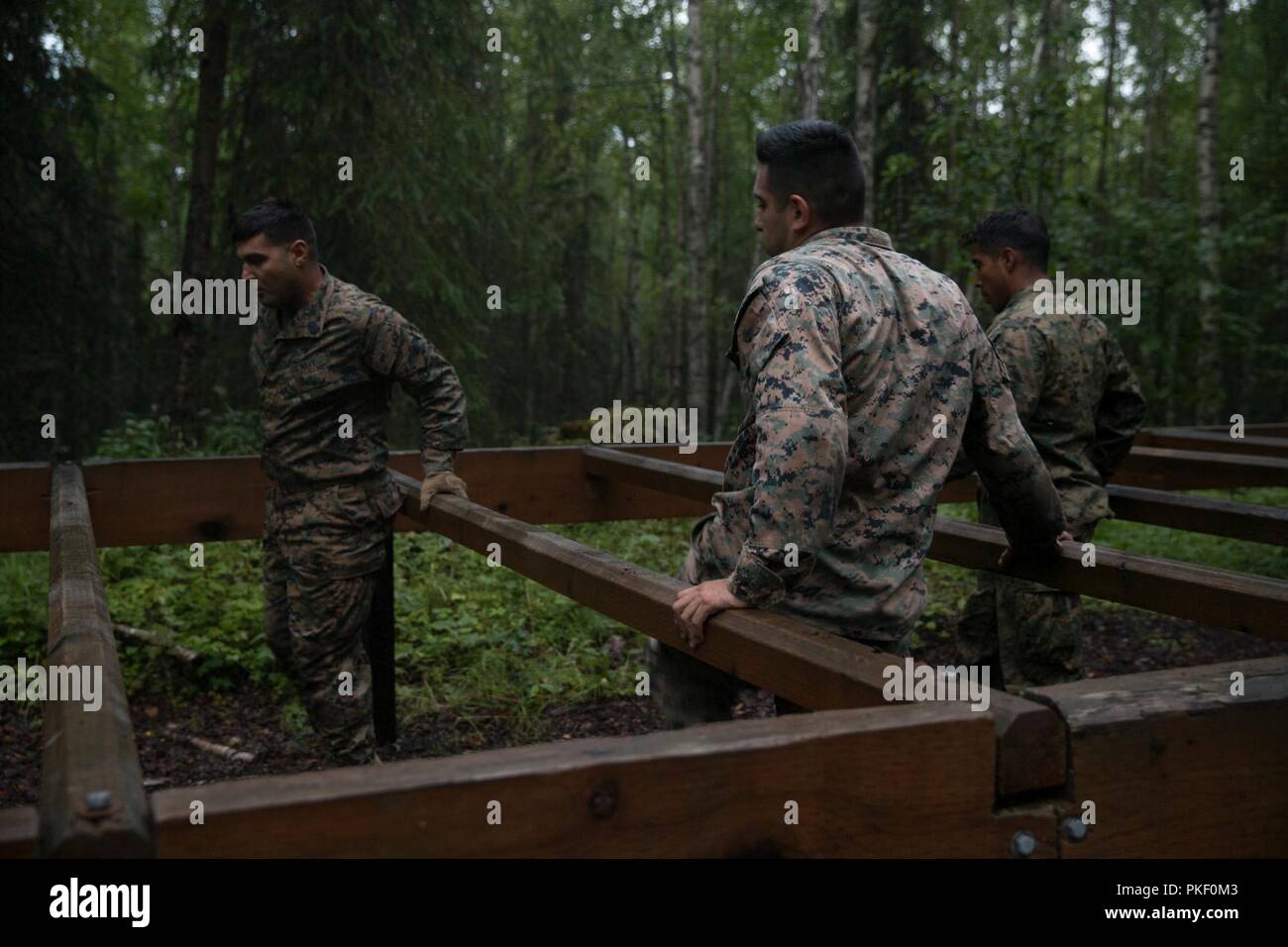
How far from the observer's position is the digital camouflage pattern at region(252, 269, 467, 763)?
4512mm

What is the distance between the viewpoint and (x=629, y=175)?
28406 millimetres

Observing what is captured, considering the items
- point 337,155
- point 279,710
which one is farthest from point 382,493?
point 337,155

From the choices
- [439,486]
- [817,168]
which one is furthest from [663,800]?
[439,486]

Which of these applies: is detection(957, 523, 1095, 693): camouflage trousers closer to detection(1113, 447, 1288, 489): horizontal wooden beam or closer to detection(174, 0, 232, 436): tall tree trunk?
detection(1113, 447, 1288, 489): horizontal wooden beam

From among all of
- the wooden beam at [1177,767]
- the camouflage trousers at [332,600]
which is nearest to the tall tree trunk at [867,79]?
the camouflage trousers at [332,600]

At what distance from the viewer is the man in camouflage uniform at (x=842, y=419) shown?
238 cm

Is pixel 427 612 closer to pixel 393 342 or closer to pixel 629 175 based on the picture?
pixel 393 342

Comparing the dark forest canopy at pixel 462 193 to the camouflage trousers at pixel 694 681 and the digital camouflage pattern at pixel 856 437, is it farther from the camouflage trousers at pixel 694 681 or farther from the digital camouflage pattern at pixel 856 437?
the digital camouflage pattern at pixel 856 437

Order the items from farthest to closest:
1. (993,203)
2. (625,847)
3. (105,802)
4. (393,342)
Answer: (993,203), (393,342), (625,847), (105,802)

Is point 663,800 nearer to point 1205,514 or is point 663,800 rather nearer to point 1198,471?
point 1205,514

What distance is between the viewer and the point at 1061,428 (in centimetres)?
475

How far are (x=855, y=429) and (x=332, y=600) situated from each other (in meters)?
2.73

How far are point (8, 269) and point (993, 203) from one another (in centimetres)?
1047

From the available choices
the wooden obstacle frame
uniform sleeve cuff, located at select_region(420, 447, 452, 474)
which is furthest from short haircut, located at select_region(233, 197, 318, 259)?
the wooden obstacle frame
